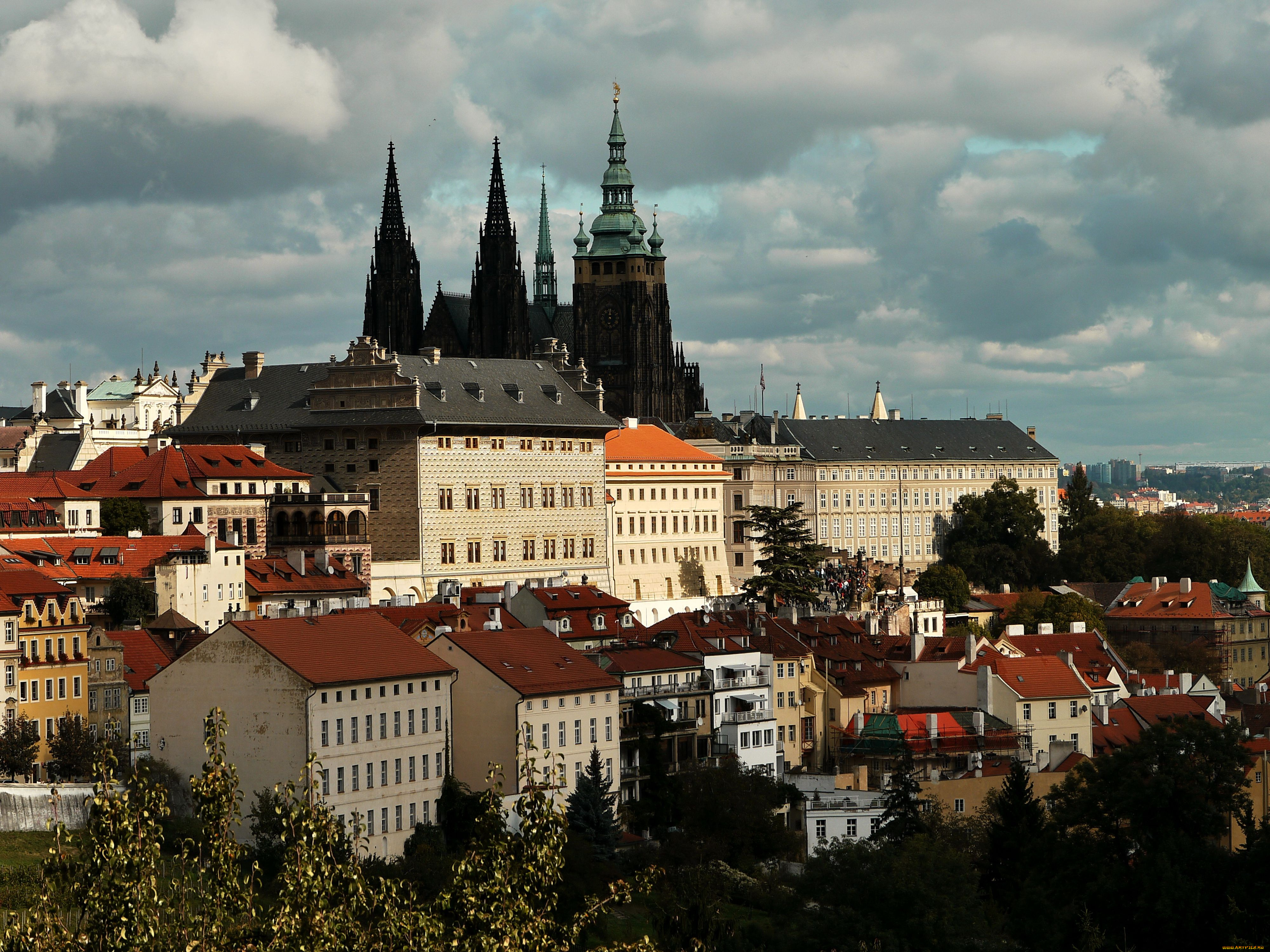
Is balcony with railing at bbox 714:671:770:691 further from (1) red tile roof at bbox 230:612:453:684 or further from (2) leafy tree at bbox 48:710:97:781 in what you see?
(2) leafy tree at bbox 48:710:97:781

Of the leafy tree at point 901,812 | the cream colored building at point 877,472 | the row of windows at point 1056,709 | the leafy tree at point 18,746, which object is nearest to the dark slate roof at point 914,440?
the cream colored building at point 877,472

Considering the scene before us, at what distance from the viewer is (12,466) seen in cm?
15312

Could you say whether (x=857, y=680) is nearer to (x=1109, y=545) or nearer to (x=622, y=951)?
(x=622, y=951)

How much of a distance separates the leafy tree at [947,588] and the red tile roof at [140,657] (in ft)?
201

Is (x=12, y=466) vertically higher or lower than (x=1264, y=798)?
higher

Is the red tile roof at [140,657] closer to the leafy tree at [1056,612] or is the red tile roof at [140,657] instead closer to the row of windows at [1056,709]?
the row of windows at [1056,709]

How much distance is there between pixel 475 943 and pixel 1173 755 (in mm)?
37212

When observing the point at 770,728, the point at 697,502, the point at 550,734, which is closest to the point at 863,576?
the point at 697,502

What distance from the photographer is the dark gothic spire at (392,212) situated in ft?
563

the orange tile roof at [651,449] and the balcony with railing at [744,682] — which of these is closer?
the balcony with railing at [744,682]

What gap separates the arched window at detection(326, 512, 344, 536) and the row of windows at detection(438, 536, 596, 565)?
5965mm

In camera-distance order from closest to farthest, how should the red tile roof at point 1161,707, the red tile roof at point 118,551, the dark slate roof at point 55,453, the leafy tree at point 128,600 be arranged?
the leafy tree at point 128,600, the red tile roof at point 1161,707, the red tile roof at point 118,551, the dark slate roof at point 55,453

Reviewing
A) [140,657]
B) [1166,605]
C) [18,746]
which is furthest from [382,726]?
[1166,605]

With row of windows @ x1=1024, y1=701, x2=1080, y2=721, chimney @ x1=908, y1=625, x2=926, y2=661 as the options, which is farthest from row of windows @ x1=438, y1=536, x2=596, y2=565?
row of windows @ x1=1024, y1=701, x2=1080, y2=721
